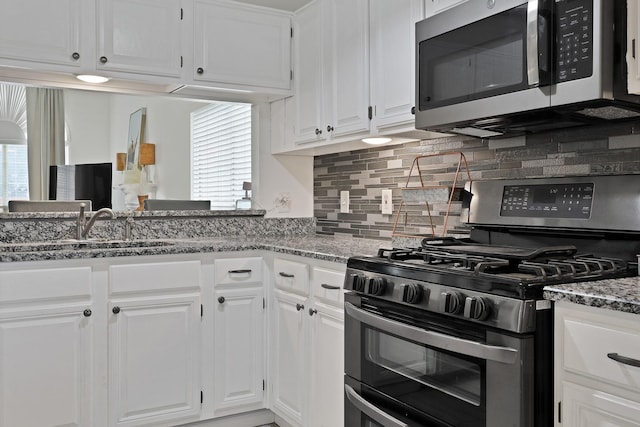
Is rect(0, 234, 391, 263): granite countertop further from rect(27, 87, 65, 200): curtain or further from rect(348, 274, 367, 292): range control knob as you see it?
rect(27, 87, 65, 200): curtain

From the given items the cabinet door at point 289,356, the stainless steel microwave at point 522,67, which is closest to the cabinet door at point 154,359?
the cabinet door at point 289,356

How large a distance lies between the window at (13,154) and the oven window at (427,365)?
4.61 meters

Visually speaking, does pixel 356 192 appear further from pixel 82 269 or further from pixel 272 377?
pixel 82 269

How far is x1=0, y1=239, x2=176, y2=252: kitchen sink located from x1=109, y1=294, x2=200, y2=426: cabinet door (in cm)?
37

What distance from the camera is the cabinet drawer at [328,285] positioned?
7.09 ft

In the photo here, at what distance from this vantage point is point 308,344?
239 centimetres

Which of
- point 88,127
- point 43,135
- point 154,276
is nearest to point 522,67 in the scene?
point 154,276

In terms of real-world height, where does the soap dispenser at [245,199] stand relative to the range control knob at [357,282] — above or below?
above

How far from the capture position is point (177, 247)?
2.54 meters

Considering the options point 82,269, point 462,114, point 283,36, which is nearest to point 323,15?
point 283,36

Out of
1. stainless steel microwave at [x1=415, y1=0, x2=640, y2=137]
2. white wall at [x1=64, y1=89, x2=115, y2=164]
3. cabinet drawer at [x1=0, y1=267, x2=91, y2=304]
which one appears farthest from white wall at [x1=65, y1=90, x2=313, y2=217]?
stainless steel microwave at [x1=415, y1=0, x2=640, y2=137]

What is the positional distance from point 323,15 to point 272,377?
5.98 ft

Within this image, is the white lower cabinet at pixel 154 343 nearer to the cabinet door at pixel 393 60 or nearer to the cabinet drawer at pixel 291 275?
the cabinet drawer at pixel 291 275

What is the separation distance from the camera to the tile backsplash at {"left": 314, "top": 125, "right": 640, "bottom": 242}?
1.84 meters
